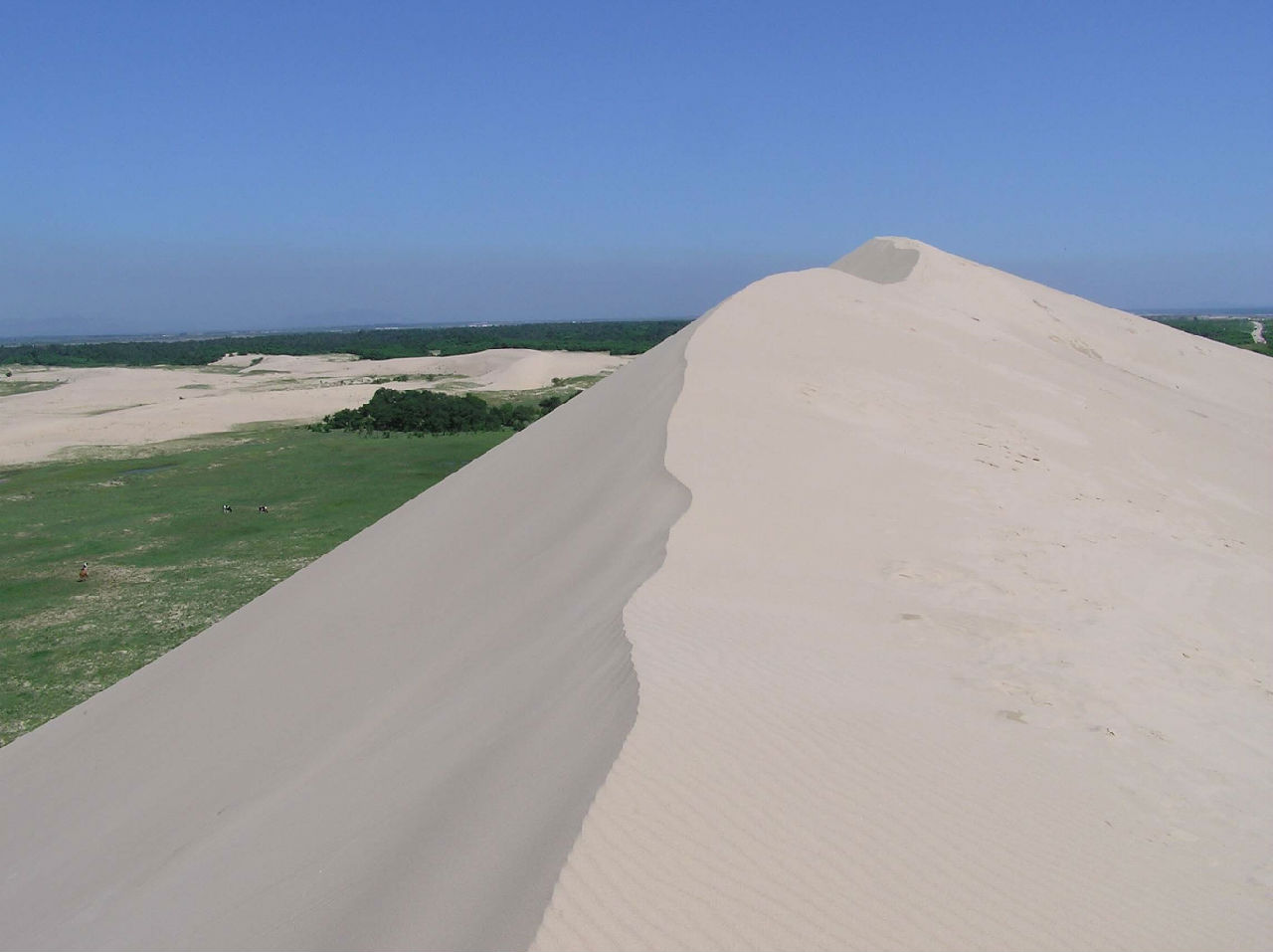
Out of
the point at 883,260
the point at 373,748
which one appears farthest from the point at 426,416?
the point at 373,748

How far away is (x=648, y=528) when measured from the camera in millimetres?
6375

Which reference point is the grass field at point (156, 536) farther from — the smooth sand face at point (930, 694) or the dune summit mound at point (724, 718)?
the smooth sand face at point (930, 694)

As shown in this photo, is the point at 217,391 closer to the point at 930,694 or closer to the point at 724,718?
the point at 930,694

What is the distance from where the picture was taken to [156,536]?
49.4ft

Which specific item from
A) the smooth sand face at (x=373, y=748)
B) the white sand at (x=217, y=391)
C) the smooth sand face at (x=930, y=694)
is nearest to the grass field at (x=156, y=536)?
the smooth sand face at (x=373, y=748)

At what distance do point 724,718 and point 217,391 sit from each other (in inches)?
1980

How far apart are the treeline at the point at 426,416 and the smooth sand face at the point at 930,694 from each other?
58.4 ft

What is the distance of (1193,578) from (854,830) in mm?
5004

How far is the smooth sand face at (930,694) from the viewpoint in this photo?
9.25 feet

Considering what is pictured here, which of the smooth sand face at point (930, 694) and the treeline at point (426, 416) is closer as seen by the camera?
the smooth sand face at point (930, 694)

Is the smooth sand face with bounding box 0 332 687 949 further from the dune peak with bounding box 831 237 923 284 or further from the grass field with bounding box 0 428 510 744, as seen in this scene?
the dune peak with bounding box 831 237 923 284

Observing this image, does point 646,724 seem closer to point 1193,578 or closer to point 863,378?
point 1193,578

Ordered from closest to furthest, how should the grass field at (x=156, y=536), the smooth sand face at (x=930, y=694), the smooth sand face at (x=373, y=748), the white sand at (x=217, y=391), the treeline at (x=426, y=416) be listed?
the smooth sand face at (x=930, y=694), the smooth sand face at (x=373, y=748), the grass field at (x=156, y=536), the treeline at (x=426, y=416), the white sand at (x=217, y=391)

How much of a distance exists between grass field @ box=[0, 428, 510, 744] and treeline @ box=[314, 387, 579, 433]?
1659mm
